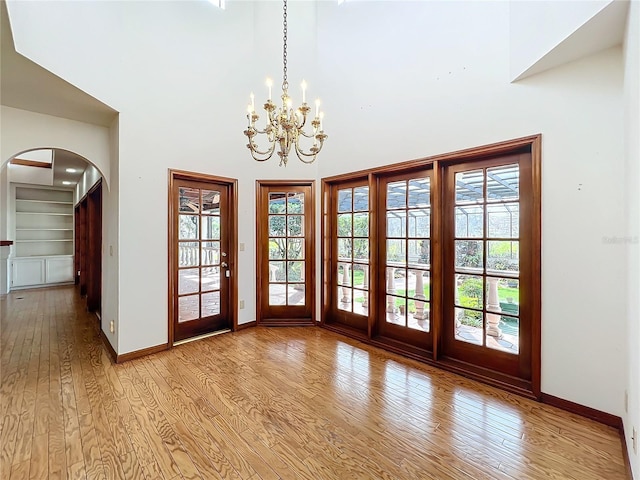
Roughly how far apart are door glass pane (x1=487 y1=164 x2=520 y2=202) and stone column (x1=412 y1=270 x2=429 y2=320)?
3.38 feet

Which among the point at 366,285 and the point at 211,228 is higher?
the point at 211,228

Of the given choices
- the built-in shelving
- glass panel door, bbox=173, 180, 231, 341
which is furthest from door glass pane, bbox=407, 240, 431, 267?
the built-in shelving

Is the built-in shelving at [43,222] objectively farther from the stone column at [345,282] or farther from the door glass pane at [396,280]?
the door glass pane at [396,280]

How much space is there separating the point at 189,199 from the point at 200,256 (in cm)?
75

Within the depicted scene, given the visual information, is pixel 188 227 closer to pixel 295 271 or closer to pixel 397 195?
pixel 295 271

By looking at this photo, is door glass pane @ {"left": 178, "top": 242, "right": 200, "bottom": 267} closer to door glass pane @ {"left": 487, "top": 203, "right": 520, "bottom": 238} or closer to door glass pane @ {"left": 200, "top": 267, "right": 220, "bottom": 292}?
door glass pane @ {"left": 200, "top": 267, "right": 220, "bottom": 292}

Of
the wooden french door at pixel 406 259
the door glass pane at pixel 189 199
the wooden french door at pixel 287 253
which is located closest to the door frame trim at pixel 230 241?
the door glass pane at pixel 189 199

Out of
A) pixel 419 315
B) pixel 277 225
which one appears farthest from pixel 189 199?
pixel 419 315

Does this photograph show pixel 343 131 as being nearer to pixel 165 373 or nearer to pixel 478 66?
pixel 478 66

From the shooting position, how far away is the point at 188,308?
3641 mm

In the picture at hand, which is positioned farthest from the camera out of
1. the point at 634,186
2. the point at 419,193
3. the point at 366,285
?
the point at 366,285

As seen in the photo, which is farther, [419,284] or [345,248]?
[345,248]

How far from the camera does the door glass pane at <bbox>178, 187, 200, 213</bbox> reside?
11.6 feet

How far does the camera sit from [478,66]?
101 inches
